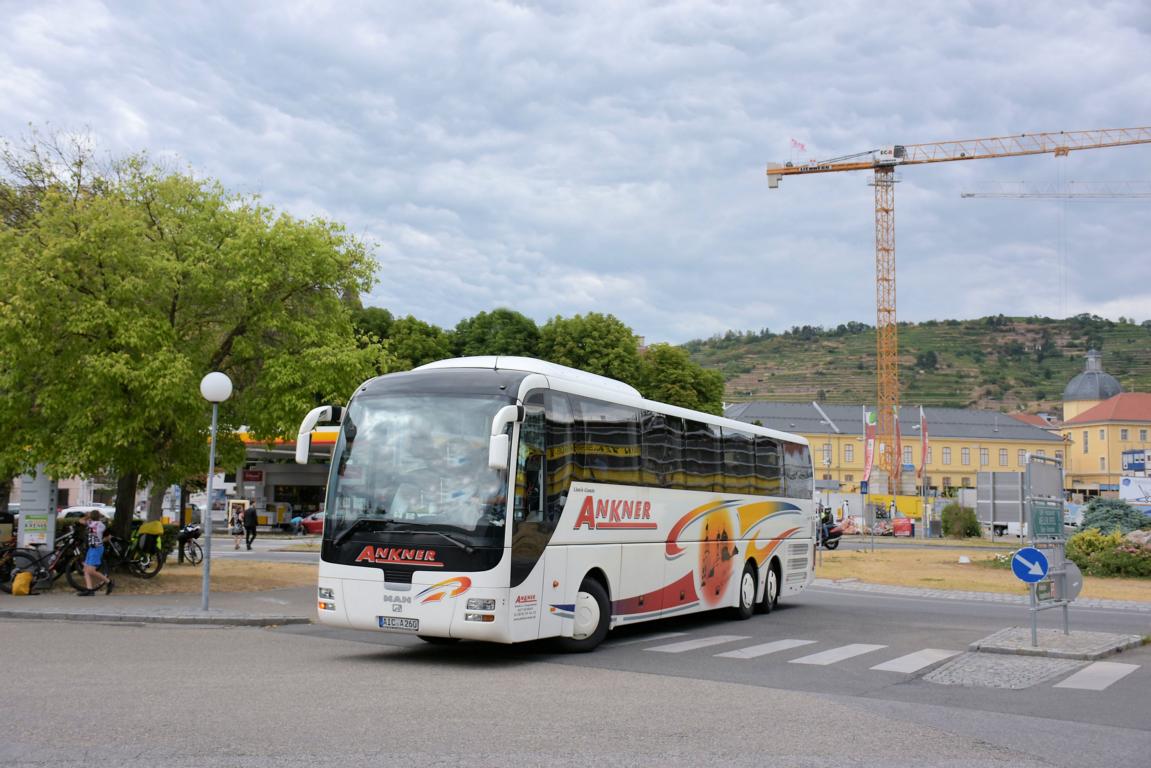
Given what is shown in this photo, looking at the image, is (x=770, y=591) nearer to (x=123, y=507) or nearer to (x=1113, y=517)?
(x=123, y=507)

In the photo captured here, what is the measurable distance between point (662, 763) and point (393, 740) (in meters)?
1.89

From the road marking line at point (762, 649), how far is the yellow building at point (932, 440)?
99836 mm

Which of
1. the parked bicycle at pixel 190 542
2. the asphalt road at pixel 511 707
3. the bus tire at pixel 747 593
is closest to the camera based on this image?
the asphalt road at pixel 511 707

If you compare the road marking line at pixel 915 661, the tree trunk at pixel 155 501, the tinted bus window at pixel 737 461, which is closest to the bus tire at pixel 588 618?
the road marking line at pixel 915 661

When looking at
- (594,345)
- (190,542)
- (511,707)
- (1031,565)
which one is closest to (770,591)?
(1031,565)

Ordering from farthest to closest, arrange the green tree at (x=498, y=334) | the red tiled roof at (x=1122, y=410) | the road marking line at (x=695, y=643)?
the red tiled roof at (x=1122, y=410), the green tree at (x=498, y=334), the road marking line at (x=695, y=643)

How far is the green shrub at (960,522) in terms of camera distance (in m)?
59.4

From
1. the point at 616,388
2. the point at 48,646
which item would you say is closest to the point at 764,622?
the point at 616,388

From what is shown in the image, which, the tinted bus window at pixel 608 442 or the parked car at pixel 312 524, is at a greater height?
the tinted bus window at pixel 608 442

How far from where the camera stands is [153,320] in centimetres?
2005

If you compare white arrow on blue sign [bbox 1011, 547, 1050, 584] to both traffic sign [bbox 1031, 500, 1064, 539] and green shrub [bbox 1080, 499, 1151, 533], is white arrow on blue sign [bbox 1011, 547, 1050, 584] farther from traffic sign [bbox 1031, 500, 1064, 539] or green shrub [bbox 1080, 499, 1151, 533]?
green shrub [bbox 1080, 499, 1151, 533]

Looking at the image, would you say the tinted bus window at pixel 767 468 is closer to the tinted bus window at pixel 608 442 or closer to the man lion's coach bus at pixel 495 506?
the man lion's coach bus at pixel 495 506

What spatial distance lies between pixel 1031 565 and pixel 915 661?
2.31m

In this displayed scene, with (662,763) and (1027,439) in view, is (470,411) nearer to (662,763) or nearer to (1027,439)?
(662,763)
